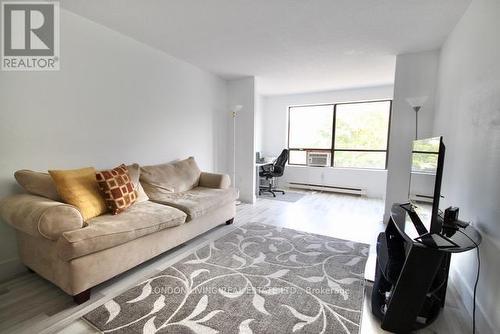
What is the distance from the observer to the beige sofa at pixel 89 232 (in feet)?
5.25

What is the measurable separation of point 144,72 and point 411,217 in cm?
332

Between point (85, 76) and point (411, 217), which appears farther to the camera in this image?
point (85, 76)

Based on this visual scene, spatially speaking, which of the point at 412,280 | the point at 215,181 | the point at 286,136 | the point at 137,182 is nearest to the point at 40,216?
the point at 137,182

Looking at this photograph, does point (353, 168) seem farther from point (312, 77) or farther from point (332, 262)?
point (332, 262)

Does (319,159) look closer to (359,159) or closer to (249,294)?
(359,159)

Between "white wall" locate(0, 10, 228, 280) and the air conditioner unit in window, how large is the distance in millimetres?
3044

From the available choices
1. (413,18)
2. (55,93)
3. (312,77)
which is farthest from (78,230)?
(312,77)

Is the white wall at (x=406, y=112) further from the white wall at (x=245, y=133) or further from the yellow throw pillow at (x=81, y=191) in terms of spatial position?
the yellow throw pillow at (x=81, y=191)

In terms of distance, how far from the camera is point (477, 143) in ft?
5.74

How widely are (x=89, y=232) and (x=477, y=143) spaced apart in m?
2.90

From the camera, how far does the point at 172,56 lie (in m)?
3.44

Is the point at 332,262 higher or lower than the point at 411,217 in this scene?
lower
